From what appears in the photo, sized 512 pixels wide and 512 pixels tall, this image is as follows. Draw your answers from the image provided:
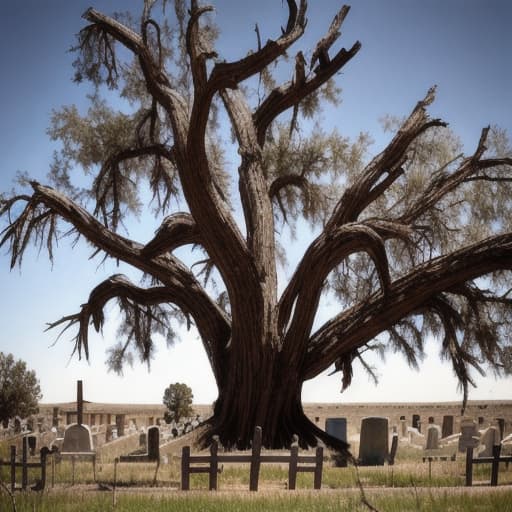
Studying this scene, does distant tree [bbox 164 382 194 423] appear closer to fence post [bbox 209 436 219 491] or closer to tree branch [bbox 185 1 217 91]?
tree branch [bbox 185 1 217 91]

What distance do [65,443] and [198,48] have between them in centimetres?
925

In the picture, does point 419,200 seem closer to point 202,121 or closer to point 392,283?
point 392,283

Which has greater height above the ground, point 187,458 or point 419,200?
point 419,200

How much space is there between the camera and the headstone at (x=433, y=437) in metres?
20.1

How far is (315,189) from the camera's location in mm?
22297

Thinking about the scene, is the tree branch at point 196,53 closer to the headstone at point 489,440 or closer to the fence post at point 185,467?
the fence post at point 185,467

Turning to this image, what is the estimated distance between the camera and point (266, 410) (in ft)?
55.8

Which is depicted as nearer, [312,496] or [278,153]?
[312,496]

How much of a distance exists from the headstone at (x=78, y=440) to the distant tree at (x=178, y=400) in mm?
19864

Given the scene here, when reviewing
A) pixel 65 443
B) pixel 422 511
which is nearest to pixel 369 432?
pixel 65 443

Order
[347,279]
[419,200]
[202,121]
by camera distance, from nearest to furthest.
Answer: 1. [202,121]
2. [419,200]
3. [347,279]

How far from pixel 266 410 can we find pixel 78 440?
169 inches

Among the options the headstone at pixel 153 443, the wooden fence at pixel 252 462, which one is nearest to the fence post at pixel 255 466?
the wooden fence at pixel 252 462

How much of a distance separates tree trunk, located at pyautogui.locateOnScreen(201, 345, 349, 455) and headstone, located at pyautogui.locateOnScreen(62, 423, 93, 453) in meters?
2.59
